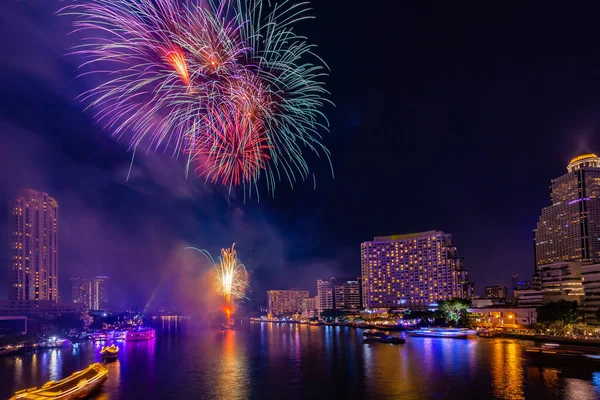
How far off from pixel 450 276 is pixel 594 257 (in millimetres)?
38913

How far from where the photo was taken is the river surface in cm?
2961

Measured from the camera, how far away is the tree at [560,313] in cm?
6081

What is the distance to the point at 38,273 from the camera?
104750 mm

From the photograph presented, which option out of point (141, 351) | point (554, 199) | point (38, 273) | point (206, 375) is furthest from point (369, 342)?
point (554, 199)

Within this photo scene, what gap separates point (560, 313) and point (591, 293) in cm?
1068

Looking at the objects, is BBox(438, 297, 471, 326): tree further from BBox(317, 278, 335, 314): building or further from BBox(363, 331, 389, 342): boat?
BBox(317, 278, 335, 314): building

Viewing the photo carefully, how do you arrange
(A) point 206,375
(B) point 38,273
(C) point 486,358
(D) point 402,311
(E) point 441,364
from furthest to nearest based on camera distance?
1. (D) point 402,311
2. (B) point 38,273
3. (C) point 486,358
4. (E) point 441,364
5. (A) point 206,375

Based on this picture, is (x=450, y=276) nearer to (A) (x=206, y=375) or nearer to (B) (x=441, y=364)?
(B) (x=441, y=364)

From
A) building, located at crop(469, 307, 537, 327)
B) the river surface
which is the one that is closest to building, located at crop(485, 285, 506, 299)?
building, located at crop(469, 307, 537, 327)

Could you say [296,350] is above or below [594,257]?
below

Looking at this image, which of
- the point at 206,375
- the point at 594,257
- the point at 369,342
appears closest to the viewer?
the point at 206,375

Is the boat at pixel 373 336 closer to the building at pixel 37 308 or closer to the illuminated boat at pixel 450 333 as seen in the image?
the illuminated boat at pixel 450 333

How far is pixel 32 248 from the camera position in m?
104

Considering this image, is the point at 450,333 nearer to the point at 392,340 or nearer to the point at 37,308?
the point at 392,340
